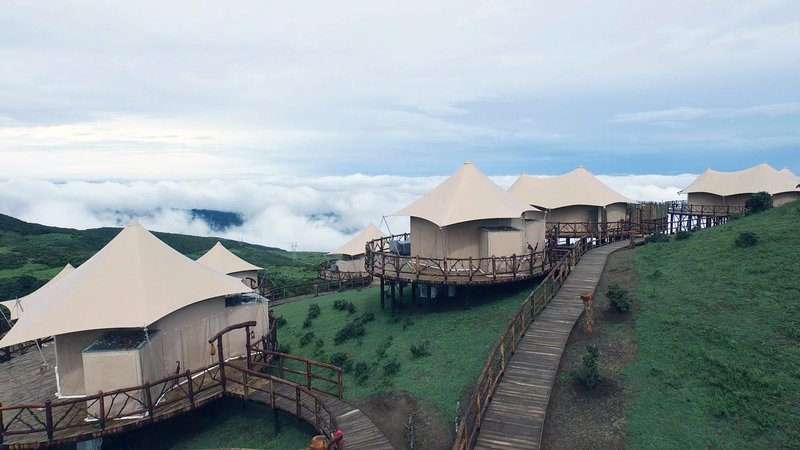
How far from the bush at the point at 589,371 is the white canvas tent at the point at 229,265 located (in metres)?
30.2

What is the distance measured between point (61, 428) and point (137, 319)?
13.1 feet

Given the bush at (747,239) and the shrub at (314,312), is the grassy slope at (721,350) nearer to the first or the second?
the bush at (747,239)

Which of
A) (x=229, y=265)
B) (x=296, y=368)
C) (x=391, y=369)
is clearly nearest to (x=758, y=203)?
(x=391, y=369)

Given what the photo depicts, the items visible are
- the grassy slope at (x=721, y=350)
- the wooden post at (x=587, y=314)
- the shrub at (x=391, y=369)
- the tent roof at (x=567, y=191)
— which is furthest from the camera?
the tent roof at (x=567, y=191)

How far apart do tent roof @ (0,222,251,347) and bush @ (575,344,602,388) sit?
14.2 m

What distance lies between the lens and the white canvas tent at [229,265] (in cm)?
3900

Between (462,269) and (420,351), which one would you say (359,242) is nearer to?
(462,269)

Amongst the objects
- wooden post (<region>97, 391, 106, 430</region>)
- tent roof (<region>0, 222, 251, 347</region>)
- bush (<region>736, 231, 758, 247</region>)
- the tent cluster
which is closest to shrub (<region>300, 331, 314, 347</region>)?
the tent cluster

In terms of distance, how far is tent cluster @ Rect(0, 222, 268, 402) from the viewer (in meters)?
16.0

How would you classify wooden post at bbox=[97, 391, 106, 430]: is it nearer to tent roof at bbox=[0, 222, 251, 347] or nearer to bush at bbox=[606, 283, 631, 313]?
tent roof at bbox=[0, 222, 251, 347]

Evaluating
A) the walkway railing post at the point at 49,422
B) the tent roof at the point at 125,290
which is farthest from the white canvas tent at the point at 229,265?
the walkway railing post at the point at 49,422

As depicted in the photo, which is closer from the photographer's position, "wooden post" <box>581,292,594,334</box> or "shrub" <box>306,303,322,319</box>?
"wooden post" <box>581,292,594,334</box>

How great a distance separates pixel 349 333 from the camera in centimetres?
2456

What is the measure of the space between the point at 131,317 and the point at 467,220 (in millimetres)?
16604
